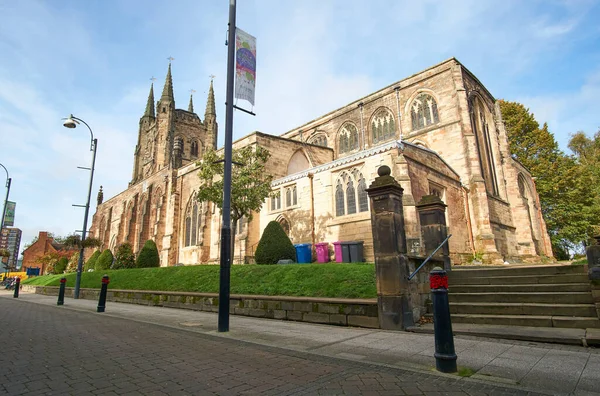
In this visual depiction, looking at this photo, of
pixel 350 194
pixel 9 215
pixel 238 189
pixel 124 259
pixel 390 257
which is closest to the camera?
pixel 390 257

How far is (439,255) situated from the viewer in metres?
10.6

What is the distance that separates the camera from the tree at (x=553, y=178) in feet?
89.2

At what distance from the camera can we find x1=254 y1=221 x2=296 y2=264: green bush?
14.6m

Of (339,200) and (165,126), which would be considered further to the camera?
(165,126)

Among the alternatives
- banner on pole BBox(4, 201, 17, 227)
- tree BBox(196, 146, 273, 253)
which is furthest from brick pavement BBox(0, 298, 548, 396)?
banner on pole BBox(4, 201, 17, 227)

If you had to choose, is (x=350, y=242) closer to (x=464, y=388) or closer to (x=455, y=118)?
(x=464, y=388)

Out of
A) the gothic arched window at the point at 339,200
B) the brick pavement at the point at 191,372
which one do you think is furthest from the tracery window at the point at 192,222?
the brick pavement at the point at 191,372

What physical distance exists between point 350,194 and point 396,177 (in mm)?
2834

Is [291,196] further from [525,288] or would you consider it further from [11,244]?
[11,244]

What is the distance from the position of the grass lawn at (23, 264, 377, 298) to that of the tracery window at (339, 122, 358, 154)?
19.8 meters

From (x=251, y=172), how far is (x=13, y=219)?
2082cm

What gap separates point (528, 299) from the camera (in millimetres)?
7133

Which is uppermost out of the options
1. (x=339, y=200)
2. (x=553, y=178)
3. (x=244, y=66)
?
(x=553, y=178)

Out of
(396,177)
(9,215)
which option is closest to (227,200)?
(396,177)
